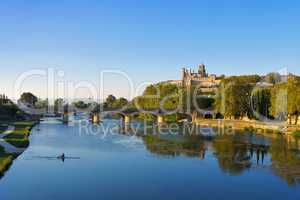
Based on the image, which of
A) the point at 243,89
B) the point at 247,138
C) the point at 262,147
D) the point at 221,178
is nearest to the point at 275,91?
the point at 243,89

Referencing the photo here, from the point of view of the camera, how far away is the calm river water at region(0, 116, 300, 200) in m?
22.4

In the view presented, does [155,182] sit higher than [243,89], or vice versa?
[243,89]

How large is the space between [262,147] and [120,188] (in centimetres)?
1999

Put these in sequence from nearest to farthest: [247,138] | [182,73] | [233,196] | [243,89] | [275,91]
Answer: [233,196] < [247,138] < [275,91] < [243,89] < [182,73]

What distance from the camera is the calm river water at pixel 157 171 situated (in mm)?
22364

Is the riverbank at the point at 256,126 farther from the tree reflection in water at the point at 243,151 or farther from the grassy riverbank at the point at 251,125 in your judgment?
the tree reflection in water at the point at 243,151

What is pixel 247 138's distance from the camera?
4706 centimetres

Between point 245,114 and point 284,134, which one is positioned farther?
point 245,114

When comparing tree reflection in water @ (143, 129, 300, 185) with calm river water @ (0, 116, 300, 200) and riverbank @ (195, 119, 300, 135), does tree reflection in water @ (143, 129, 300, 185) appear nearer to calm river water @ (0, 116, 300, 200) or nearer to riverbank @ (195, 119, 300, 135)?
calm river water @ (0, 116, 300, 200)

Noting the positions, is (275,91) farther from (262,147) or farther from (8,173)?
(8,173)

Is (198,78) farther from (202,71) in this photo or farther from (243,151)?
(243,151)

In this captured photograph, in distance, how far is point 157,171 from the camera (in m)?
28.4

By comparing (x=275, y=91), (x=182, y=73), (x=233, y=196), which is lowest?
(x=233, y=196)

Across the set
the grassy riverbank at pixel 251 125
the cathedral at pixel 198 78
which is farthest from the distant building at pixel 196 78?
the grassy riverbank at pixel 251 125
